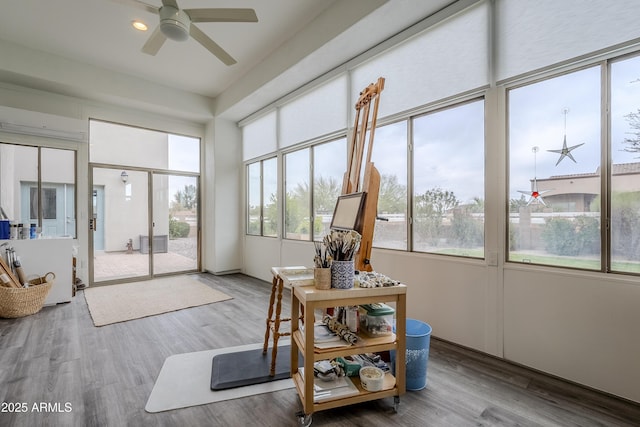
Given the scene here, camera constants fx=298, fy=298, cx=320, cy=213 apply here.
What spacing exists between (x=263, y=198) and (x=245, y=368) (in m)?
3.83

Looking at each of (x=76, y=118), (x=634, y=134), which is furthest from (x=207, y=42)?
(x=76, y=118)

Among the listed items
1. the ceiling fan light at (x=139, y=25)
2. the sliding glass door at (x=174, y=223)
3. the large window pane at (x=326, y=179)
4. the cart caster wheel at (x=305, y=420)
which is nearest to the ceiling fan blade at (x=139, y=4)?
the ceiling fan light at (x=139, y=25)

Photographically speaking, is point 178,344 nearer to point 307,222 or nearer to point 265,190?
point 307,222

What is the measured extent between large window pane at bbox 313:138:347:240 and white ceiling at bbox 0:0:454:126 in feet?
3.55

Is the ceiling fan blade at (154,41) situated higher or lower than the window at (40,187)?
higher

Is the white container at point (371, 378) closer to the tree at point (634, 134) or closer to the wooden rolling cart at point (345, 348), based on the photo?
the wooden rolling cart at point (345, 348)

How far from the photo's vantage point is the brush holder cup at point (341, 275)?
5.86 feet

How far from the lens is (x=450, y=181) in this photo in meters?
2.98

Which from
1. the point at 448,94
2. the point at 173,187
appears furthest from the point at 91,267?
the point at 448,94

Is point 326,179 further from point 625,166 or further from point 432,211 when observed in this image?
point 625,166

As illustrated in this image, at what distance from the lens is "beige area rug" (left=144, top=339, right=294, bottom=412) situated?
1.98 meters

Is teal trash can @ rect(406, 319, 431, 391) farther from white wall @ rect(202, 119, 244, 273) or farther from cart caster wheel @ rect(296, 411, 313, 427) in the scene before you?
white wall @ rect(202, 119, 244, 273)

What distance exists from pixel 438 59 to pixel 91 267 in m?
6.08

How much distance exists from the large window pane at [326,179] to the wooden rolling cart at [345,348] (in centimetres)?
245
